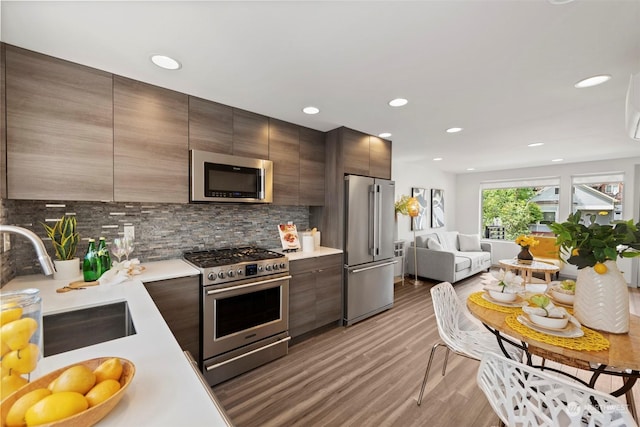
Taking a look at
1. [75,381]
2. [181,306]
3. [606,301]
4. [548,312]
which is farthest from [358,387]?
[75,381]

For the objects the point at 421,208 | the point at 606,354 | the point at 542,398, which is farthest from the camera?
Answer: the point at 421,208

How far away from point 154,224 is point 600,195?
7.50 meters

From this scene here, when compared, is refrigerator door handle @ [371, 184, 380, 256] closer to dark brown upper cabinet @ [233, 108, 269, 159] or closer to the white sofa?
dark brown upper cabinet @ [233, 108, 269, 159]

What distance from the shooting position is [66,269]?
1.74 meters

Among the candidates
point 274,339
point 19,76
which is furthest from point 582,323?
point 19,76

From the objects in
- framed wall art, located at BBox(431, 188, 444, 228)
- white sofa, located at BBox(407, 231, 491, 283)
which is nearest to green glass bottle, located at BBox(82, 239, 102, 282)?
white sofa, located at BBox(407, 231, 491, 283)

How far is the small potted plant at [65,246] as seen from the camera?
1731mm

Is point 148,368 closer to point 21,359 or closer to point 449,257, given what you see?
point 21,359

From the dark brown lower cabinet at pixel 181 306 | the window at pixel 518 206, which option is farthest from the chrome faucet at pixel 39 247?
the window at pixel 518 206

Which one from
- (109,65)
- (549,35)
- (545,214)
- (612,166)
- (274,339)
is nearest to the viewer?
(549,35)

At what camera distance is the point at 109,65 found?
68.4 inches

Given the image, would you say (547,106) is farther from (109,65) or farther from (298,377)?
(109,65)

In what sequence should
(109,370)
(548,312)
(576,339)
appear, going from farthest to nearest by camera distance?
(548,312) < (576,339) < (109,370)

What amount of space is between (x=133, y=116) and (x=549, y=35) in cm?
271
